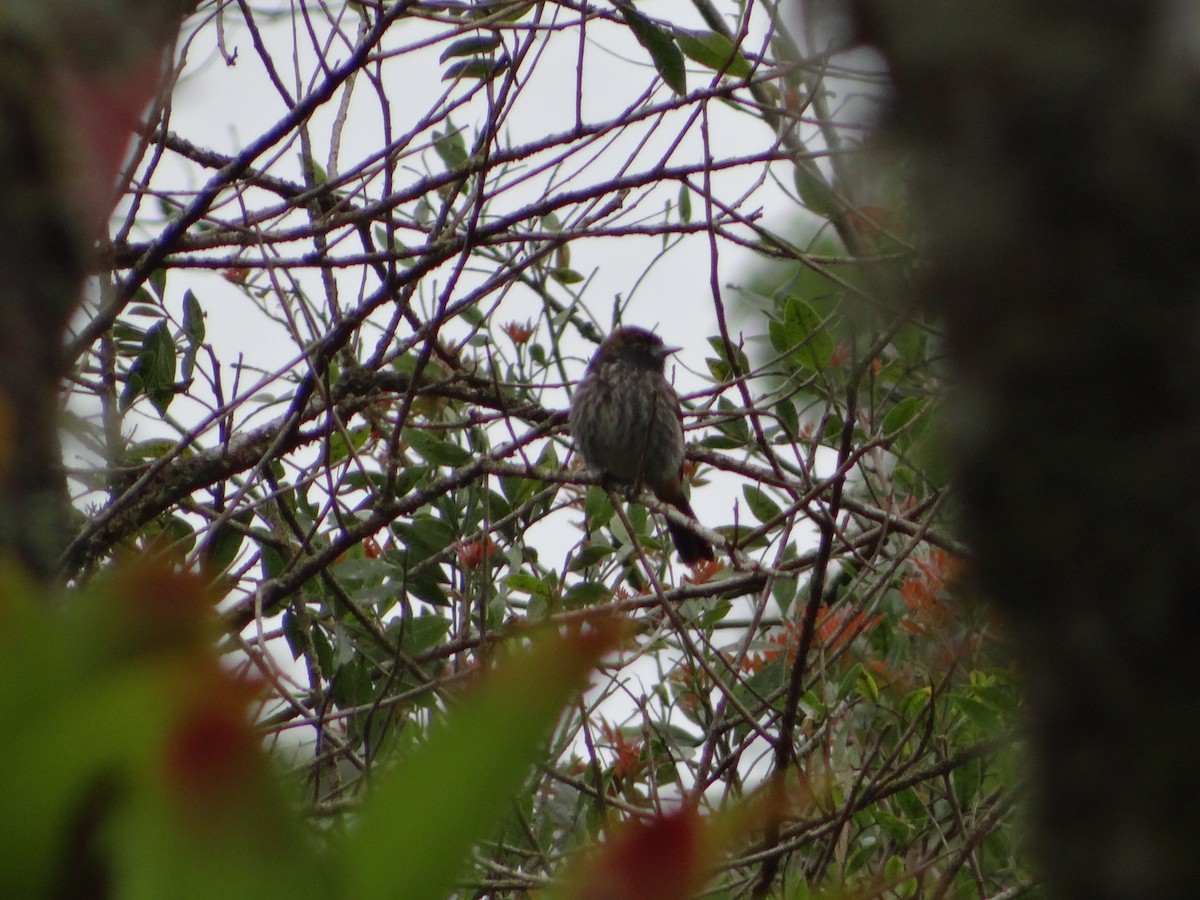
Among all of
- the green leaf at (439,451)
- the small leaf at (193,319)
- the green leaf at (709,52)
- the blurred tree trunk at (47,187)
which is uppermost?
the small leaf at (193,319)

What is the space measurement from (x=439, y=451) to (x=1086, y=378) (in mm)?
4278

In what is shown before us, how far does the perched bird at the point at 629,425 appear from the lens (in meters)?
7.30

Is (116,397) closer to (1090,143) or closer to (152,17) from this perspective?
(152,17)

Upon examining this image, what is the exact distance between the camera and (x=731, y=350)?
3562mm

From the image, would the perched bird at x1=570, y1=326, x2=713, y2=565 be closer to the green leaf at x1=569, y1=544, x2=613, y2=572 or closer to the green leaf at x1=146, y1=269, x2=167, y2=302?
the green leaf at x1=569, y1=544, x2=613, y2=572

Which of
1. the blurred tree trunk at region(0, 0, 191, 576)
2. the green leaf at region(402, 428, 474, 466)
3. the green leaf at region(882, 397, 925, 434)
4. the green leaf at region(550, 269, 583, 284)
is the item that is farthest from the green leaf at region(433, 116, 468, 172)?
the blurred tree trunk at region(0, 0, 191, 576)

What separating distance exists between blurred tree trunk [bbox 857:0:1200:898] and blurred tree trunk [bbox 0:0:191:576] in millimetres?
619

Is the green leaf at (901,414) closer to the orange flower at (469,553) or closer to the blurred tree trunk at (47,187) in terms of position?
the orange flower at (469,553)

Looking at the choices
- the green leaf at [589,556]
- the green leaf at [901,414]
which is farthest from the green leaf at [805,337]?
the green leaf at [589,556]

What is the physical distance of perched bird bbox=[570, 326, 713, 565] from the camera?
7301 millimetres

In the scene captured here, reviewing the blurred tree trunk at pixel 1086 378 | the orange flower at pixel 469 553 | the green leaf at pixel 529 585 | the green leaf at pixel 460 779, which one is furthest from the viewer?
the green leaf at pixel 529 585

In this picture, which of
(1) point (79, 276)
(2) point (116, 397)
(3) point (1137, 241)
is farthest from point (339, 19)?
(3) point (1137, 241)

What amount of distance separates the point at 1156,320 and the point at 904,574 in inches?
188

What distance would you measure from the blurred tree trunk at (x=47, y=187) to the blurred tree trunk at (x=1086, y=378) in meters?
0.62
